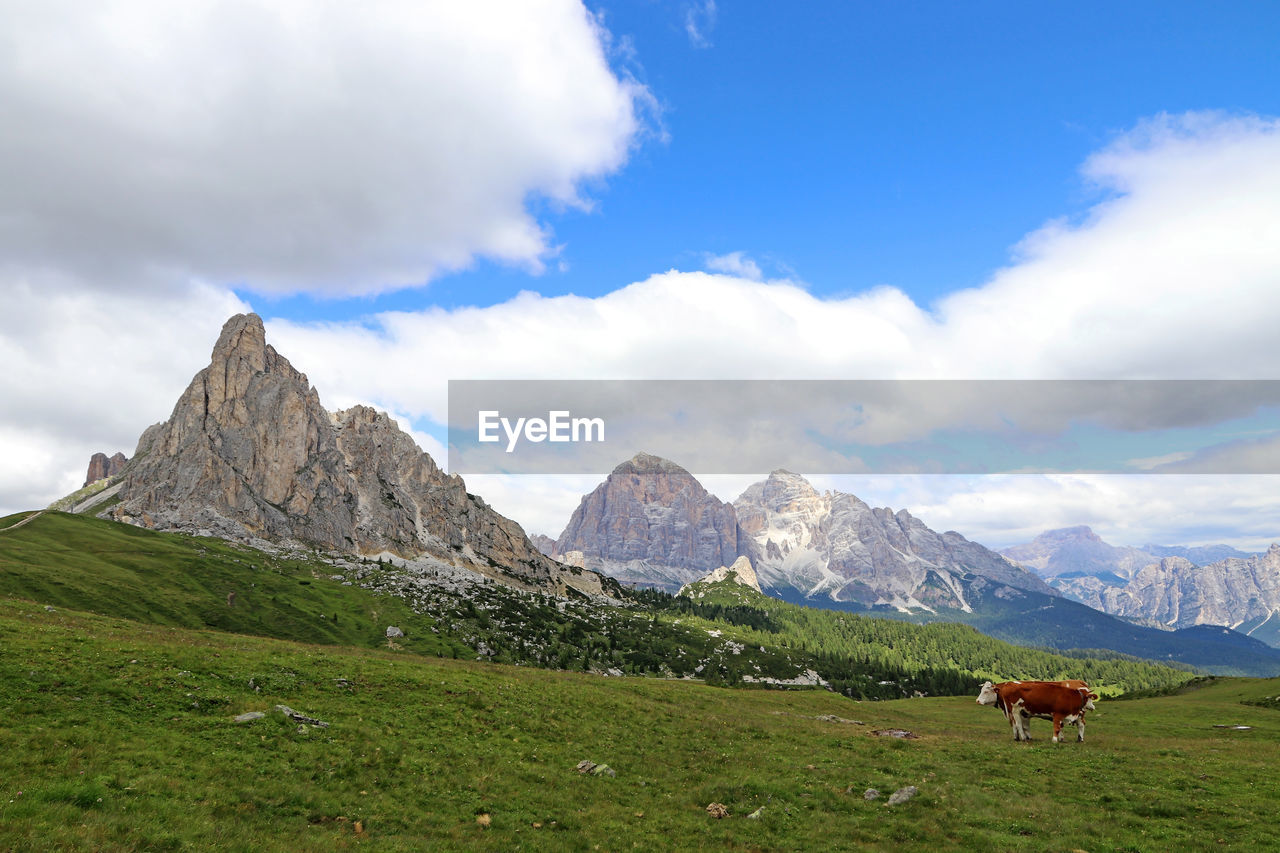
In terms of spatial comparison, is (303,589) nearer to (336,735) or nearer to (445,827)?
(336,735)

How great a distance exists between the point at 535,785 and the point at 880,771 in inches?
743

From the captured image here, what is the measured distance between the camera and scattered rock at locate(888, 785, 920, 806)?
27594 mm

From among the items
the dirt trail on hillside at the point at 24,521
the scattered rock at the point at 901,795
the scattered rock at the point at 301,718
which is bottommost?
the scattered rock at the point at 901,795

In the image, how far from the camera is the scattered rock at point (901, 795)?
2759 centimetres

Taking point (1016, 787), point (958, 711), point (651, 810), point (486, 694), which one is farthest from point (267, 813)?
point (958, 711)

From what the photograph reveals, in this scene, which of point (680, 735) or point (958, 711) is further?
point (958, 711)

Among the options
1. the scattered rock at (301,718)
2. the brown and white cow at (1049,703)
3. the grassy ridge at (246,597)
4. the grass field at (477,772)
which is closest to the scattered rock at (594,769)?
the grass field at (477,772)

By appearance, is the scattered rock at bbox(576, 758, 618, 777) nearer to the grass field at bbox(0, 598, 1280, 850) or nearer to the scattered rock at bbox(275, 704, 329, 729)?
the grass field at bbox(0, 598, 1280, 850)

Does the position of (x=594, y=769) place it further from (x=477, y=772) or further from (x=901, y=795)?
(x=901, y=795)

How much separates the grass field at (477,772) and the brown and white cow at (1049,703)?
1.67m

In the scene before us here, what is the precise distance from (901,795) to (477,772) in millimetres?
20423

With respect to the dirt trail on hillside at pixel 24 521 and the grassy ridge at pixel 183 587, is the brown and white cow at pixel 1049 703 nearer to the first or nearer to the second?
the grassy ridge at pixel 183 587

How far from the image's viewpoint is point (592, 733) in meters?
38.6

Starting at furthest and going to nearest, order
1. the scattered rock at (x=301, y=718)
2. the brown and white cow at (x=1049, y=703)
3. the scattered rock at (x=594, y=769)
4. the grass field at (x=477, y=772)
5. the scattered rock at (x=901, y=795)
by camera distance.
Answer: the brown and white cow at (x=1049, y=703) < the scattered rock at (x=594, y=769) < the scattered rock at (x=301, y=718) < the scattered rock at (x=901, y=795) < the grass field at (x=477, y=772)
